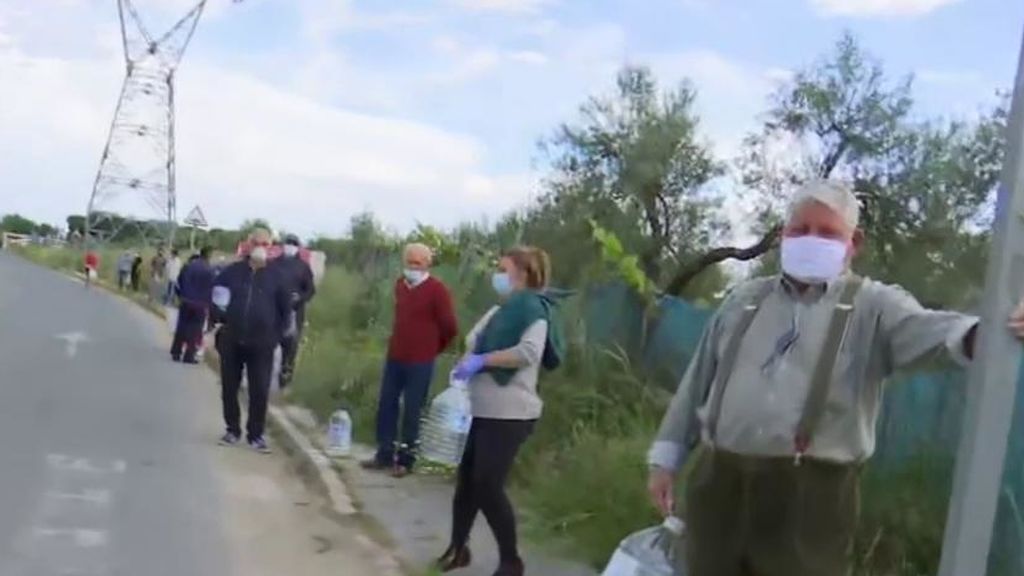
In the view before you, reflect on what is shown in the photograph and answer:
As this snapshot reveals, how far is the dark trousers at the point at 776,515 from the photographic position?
4.20 metres

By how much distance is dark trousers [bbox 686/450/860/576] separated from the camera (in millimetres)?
4195

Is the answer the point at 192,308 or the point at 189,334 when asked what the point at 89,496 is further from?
the point at 189,334

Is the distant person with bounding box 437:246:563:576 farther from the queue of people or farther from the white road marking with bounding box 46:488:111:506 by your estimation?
the white road marking with bounding box 46:488:111:506

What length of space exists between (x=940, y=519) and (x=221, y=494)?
5354 mm

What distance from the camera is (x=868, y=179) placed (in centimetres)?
1994

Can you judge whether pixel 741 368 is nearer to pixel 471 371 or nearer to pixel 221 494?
pixel 471 371

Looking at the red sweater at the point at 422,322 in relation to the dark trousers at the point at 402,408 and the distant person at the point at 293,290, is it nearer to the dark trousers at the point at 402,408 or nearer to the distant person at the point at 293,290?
the dark trousers at the point at 402,408

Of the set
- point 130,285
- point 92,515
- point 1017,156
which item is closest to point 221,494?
point 92,515

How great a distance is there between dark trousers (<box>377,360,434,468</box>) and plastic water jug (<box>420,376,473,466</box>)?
0.29 feet

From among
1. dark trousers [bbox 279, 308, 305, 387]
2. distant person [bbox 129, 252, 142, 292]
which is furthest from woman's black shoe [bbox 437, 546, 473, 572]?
distant person [bbox 129, 252, 142, 292]

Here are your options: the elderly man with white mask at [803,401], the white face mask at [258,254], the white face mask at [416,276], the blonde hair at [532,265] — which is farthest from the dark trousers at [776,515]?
the white face mask at [258,254]

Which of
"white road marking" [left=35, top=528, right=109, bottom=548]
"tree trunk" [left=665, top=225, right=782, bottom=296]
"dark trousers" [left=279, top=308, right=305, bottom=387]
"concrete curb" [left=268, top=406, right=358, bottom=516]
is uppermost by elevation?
"tree trunk" [left=665, top=225, right=782, bottom=296]

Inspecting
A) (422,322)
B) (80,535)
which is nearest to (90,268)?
(422,322)

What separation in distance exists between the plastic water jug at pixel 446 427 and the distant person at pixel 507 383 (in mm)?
2711
